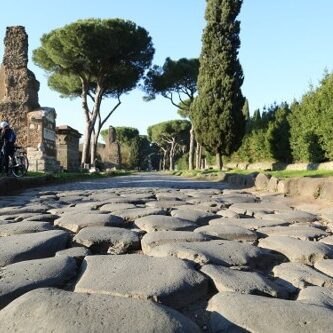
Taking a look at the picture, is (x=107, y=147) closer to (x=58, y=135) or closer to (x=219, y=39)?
(x=58, y=135)

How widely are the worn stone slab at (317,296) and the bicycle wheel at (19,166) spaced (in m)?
8.88

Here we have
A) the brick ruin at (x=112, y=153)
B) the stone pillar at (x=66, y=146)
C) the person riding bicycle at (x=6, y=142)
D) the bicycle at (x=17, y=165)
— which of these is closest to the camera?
the person riding bicycle at (x=6, y=142)

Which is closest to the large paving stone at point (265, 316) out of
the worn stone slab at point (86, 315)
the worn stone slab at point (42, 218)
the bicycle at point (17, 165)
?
the worn stone slab at point (86, 315)

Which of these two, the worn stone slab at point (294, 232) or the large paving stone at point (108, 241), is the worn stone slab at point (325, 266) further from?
the large paving stone at point (108, 241)

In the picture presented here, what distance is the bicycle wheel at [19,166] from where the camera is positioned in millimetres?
9656

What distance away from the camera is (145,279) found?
1.61m

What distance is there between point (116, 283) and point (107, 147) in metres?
43.2

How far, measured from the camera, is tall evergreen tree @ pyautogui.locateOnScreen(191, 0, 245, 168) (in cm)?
2022

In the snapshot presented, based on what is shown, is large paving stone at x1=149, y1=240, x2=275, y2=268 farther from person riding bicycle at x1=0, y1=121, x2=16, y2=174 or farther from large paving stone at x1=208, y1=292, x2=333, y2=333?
person riding bicycle at x1=0, y1=121, x2=16, y2=174

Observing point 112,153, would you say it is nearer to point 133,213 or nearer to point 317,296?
point 133,213

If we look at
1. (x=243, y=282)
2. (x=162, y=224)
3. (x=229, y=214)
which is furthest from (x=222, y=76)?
(x=243, y=282)

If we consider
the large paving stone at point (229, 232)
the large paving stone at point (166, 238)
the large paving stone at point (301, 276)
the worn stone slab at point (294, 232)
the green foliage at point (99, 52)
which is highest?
the green foliage at point (99, 52)

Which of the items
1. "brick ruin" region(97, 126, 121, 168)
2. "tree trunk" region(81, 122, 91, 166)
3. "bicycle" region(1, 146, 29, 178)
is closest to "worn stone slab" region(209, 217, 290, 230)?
"bicycle" region(1, 146, 29, 178)

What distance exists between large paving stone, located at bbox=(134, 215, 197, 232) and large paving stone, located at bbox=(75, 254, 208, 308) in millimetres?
913
